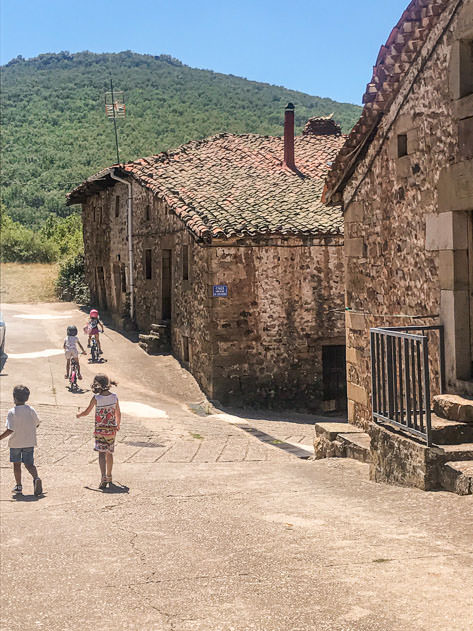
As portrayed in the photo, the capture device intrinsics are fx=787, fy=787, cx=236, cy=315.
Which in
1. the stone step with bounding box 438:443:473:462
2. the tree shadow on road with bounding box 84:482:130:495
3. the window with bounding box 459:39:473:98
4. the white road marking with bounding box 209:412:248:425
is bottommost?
the white road marking with bounding box 209:412:248:425

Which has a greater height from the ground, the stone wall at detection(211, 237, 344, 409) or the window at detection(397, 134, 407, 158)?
the window at detection(397, 134, 407, 158)

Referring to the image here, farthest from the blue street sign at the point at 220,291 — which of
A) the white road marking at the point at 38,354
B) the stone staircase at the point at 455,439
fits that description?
the stone staircase at the point at 455,439

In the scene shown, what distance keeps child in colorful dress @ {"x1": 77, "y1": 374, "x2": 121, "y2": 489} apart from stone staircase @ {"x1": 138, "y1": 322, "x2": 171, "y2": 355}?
12.3 metres

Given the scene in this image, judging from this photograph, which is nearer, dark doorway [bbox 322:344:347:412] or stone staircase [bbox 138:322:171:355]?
dark doorway [bbox 322:344:347:412]

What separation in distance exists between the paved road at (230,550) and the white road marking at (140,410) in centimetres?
377

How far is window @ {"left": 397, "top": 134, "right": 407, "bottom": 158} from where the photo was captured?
9328 mm

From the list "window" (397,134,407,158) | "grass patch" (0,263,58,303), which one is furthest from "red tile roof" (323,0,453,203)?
"grass patch" (0,263,58,303)

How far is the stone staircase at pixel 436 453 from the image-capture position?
6694mm

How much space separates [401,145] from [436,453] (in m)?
4.09

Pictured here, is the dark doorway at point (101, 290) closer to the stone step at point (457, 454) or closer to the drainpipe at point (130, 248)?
the drainpipe at point (130, 248)

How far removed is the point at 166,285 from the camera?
73.2 feet

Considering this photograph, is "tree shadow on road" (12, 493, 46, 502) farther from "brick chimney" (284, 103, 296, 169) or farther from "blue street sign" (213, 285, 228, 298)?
"brick chimney" (284, 103, 296, 169)

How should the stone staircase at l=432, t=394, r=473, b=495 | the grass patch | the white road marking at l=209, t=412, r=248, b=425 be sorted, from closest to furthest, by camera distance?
the stone staircase at l=432, t=394, r=473, b=495 < the white road marking at l=209, t=412, r=248, b=425 < the grass patch

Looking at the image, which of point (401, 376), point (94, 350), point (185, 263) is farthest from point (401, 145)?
point (94, 350)
